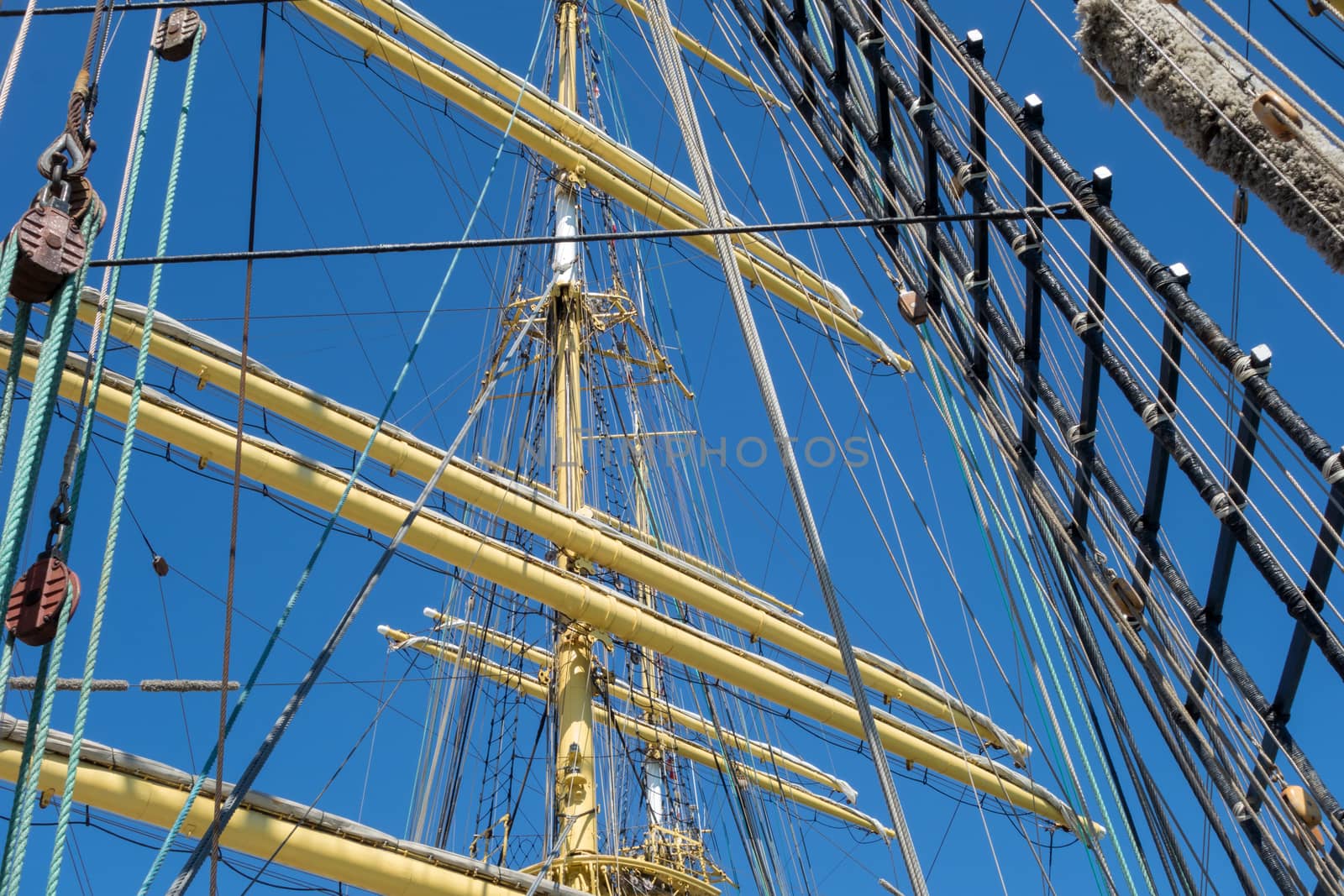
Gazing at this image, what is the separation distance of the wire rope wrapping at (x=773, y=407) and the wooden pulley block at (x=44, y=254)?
6.10ft

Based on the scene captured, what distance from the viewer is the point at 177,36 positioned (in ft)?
14.6

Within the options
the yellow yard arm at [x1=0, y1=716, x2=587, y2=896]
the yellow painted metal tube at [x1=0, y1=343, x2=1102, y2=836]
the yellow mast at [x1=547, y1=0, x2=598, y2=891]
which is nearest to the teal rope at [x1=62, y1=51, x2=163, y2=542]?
the yellow yard arm at [x1=0, y1=716, x2=587, y2=896]

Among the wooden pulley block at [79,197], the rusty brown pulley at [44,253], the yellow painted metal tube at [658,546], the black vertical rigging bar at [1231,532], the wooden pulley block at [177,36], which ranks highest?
the yellow painted metal tube at [658,546]

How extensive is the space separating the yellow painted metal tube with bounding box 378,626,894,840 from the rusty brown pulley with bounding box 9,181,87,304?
11531 mm

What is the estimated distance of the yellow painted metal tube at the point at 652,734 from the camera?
53.0 feet

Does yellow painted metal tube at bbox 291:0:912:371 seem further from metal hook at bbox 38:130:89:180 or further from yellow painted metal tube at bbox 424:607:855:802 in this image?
metal hook at bbox 38:130:89:180

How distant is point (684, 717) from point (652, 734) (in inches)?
43.9

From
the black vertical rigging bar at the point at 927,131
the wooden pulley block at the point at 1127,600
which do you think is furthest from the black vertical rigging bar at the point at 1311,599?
the black vertical rigging bar at the point at 927,131

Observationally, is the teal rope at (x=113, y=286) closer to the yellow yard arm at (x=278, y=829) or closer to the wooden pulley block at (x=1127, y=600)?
the wooden pulley block at (x=1127, y=600)

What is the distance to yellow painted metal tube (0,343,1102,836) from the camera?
10.7 meters

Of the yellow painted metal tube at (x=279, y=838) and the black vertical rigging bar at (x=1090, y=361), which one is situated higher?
the yellow painted metal tube at (x=279, y=838)

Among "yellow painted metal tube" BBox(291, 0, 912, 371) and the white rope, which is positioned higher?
"yellow painted metal tube" BBox(291, 0, 912, 371)

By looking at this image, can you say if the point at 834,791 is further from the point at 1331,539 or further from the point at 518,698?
the point at 1331,539

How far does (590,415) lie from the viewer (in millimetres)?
16203
